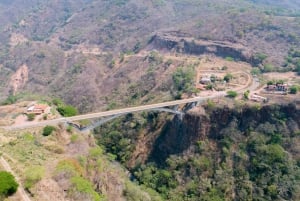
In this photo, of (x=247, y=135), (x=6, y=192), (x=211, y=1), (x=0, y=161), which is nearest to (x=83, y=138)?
(x=0, y=161)

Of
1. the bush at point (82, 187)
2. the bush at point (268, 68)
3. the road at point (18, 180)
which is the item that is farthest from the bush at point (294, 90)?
A: the road at point (18, 180)

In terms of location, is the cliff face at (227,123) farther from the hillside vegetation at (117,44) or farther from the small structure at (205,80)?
the small structure at (205,80)

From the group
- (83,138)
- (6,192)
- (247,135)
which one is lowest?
(247,135)

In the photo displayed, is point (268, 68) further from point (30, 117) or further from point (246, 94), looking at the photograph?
point (30, 117)

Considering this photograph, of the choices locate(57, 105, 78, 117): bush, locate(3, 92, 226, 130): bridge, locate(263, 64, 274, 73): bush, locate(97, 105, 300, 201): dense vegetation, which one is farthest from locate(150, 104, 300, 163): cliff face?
locate(263, 64, 274, 73): bush

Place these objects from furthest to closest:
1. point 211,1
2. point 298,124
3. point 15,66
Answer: point 211,1
point 15,66
point 298,124

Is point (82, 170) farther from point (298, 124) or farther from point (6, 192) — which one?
point (298, 124)

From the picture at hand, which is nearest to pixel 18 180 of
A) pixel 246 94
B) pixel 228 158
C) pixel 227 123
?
pixel 228 158
